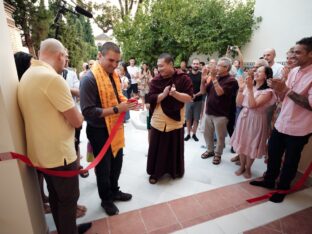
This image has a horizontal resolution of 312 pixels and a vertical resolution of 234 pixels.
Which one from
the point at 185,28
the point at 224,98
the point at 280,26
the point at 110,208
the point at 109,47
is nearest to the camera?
the point at 109,47

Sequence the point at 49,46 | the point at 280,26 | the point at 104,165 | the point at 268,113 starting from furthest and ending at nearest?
the point at 280,26
the point at 268,113
the point at 104,165
the point at 49,46

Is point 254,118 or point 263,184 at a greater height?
point 254,118

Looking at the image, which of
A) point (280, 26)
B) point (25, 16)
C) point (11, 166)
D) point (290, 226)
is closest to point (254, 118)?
point (290, 226)

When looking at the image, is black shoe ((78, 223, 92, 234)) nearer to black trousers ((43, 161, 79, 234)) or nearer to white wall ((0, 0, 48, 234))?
black trousers ((43, 161, 79, 234))

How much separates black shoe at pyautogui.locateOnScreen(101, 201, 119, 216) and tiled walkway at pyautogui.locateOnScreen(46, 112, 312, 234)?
0.18 feet

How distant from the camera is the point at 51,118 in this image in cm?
142

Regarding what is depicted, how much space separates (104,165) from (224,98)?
2.09 meters

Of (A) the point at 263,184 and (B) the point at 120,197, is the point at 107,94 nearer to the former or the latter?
(B) the point at 120,197

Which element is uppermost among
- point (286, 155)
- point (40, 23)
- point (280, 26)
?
point (40, 23)

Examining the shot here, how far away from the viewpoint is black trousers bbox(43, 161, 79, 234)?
1.56 metres

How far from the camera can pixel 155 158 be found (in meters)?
2.97

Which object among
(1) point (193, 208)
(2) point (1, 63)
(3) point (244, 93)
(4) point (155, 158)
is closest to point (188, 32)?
(3) point (244, 93)

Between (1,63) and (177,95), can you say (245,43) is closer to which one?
(177,95)

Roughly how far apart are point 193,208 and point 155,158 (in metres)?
0.85
